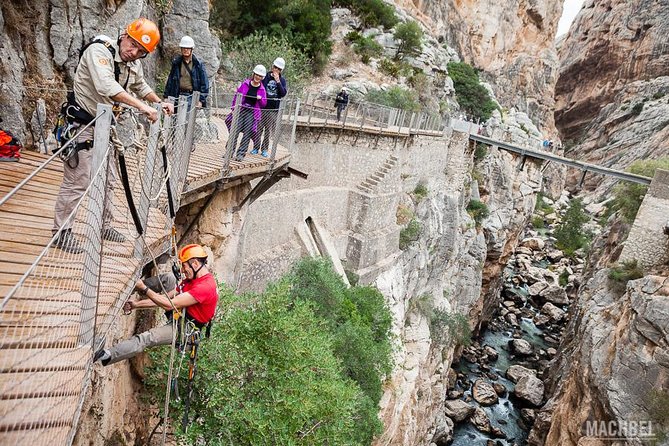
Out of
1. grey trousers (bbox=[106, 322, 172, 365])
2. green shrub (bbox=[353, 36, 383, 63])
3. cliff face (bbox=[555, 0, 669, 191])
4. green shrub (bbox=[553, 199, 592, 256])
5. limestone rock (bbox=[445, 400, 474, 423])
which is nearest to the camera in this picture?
grey trousers (bbox=[106, 322, 172, 365])

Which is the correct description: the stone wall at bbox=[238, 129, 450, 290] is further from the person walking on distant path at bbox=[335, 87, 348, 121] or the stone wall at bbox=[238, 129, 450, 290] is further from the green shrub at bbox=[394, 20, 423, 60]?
the green shrub at bbox=[394, 20, 423, 60]

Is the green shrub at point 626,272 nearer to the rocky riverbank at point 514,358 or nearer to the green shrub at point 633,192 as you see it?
the green shrub at point 633,192

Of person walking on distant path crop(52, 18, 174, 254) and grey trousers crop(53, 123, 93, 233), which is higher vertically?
person walking on distant path crop(52, 18, 174, 254)

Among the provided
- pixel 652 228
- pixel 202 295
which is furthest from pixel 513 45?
pixel 202 295

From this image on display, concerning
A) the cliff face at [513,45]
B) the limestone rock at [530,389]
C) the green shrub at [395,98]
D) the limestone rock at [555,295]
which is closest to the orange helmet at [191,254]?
the green shrub at [395,98]

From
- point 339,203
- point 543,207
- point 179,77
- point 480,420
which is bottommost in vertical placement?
point 480,420

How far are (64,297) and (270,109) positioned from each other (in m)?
5.61

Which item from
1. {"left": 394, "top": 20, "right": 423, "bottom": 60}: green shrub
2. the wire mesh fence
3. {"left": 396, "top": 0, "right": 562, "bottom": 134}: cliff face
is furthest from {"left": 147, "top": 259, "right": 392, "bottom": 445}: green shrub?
{"left": 396, "top": 0, "right": 562, "bottom": 134}: cliff face

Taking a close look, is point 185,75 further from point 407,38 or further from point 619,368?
point 407,38

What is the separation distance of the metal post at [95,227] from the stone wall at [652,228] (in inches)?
890

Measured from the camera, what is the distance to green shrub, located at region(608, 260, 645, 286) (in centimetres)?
1892

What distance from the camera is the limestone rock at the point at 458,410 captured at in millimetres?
23641

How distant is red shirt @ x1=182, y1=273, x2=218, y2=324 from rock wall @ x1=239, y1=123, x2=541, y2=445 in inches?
196

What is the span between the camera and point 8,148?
5.28 m
